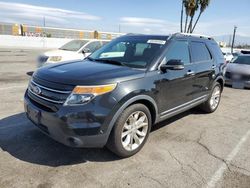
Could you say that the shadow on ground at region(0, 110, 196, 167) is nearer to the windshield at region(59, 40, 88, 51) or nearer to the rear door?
the rear door

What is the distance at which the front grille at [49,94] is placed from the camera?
3154 mm

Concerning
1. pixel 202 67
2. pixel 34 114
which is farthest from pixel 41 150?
pixel 202 67

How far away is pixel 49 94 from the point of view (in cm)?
329

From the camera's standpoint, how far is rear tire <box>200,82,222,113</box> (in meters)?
5.89

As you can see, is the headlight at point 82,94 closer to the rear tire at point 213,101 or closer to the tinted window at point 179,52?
the tinted window at point 179,52

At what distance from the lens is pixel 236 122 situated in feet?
18.2

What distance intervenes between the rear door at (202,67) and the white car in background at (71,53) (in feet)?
16.1

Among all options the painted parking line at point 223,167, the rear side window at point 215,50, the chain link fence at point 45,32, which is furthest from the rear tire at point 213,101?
the chain link fence at point 45,32

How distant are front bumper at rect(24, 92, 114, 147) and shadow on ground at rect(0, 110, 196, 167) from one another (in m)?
0.43

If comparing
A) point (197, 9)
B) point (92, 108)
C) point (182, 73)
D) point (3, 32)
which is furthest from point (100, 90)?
point (3, 32)

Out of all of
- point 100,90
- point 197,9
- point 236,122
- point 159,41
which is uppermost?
point 197,9

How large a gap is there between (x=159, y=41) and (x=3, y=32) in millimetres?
36888

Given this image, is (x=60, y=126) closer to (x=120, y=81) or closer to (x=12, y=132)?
(x=120, y=81)

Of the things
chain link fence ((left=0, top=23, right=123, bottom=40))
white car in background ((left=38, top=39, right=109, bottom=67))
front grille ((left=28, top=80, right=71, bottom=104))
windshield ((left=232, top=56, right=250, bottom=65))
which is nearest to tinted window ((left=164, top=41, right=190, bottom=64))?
front grille ((left=28, top=80, right=71, bottom=104))
